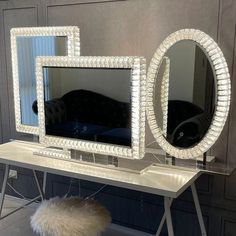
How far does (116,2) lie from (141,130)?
0.86 m

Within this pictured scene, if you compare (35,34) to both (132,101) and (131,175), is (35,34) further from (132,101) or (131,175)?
(131,175)

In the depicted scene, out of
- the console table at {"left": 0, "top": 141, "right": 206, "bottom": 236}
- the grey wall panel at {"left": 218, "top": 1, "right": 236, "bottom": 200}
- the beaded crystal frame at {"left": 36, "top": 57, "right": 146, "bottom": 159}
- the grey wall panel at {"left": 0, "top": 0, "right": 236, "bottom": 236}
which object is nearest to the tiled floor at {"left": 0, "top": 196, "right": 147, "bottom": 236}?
the grey wall panel at {"left": 0, "top": 0, "right": 236, "bottom": 236}

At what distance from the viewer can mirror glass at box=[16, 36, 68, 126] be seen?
218cm

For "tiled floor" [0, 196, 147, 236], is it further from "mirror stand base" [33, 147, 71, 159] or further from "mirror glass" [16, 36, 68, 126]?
"mirror glass" [16, 36, 68, 126]

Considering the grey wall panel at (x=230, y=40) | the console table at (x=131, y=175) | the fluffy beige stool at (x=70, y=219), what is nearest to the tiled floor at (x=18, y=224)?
the fluffy beige stool at (x=70, y=219)

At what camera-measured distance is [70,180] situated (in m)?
2.52

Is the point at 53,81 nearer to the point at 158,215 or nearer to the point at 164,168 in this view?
the point at 164,168

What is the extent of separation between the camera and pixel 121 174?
173 centimetres

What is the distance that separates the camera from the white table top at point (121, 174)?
1564mm

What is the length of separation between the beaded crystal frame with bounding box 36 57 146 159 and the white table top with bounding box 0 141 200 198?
3.9 inches

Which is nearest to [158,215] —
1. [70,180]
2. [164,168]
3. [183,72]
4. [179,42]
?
[164,168]

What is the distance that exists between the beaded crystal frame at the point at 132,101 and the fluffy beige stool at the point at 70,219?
1.04 ft

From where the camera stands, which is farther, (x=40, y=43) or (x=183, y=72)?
(x=40, y=43)

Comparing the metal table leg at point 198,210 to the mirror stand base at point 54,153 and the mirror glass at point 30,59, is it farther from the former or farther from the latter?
the mirror glass at point 30,59
